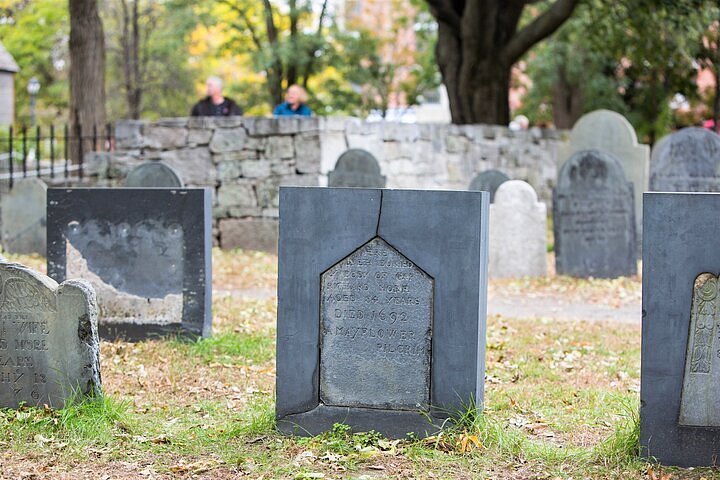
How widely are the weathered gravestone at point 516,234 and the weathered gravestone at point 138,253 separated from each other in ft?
15.2

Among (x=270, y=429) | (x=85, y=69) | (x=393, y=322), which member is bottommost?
(x=270, y=429)

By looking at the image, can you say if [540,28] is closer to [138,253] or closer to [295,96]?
[295,96]

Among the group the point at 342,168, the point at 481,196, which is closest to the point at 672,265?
the point at 481,196

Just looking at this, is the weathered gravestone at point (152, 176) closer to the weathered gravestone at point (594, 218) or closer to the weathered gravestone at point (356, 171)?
the weathered gravestone at point (356, 171)

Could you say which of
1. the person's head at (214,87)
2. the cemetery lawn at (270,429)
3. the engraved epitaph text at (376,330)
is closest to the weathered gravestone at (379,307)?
the engraved epitaph text at (376,330)

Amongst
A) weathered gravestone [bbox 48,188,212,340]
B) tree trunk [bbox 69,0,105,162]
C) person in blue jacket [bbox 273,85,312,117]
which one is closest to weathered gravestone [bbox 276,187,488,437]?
weathered gravestone [bbox 48,188,212,340]

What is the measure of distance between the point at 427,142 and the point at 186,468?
36.4 ft

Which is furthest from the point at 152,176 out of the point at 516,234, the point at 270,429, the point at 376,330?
the point at 376,330

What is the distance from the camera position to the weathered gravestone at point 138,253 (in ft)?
22.9

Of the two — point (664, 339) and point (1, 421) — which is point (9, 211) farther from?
point (664, 339)

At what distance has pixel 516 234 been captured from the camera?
10992 mm

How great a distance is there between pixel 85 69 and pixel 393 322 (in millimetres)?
12390

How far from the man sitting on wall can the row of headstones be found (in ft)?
28.2

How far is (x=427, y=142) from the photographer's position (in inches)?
590
